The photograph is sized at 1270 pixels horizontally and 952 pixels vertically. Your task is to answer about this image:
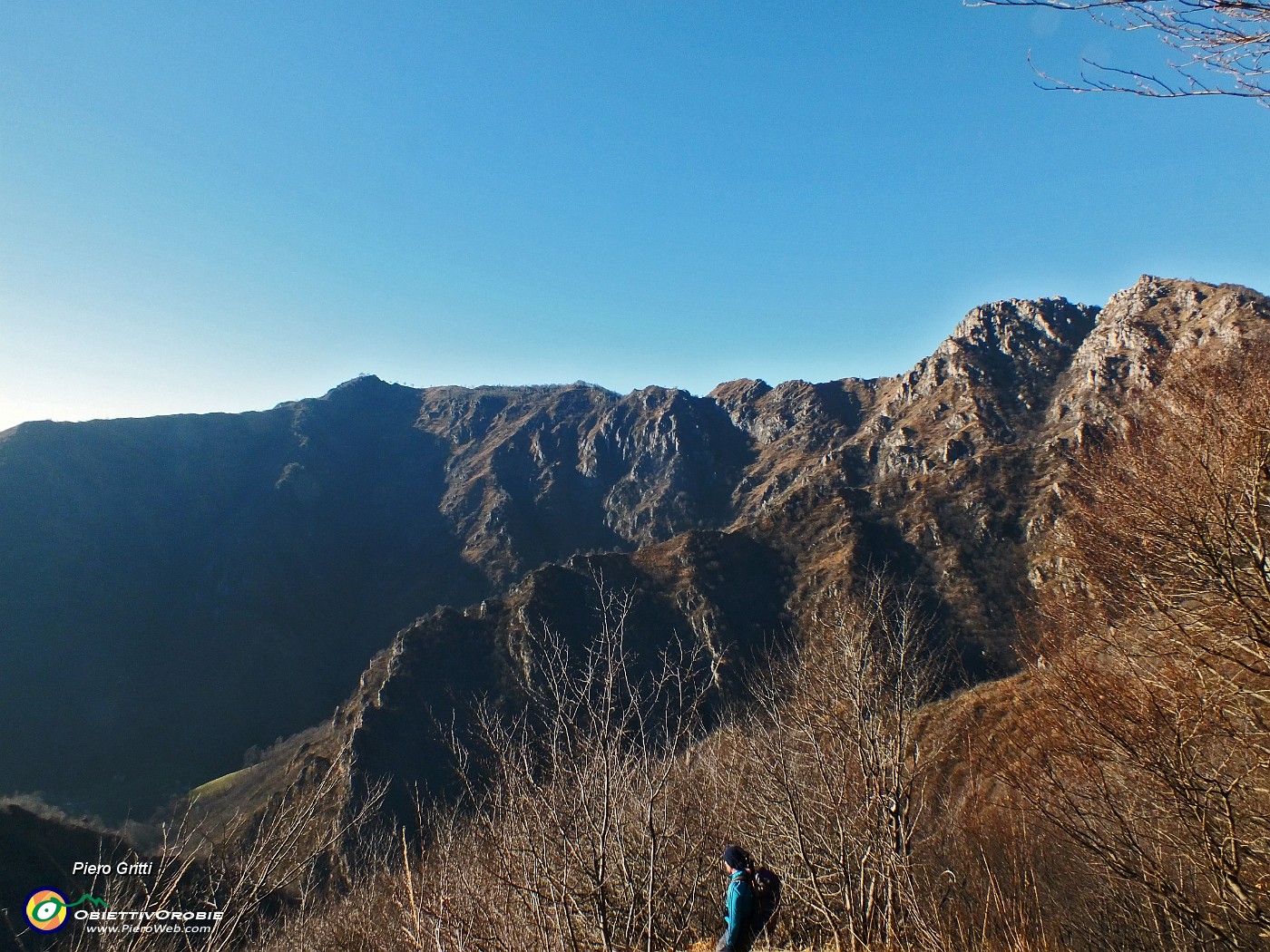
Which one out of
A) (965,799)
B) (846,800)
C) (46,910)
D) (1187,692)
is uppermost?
(1187,692)

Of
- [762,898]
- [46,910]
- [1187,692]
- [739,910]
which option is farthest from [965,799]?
[46,910]

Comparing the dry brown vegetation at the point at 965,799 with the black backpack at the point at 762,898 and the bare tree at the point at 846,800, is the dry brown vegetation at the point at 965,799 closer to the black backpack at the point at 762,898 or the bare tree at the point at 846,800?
the bare tree at the point at 846,800

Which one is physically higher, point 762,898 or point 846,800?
point 762,898

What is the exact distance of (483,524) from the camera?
117 metres

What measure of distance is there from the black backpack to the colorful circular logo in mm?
19396

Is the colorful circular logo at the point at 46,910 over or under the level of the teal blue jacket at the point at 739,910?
under

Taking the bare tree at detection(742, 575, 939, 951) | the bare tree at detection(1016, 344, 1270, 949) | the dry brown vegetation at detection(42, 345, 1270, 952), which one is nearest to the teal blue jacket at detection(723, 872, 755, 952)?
the dry brown vegetation at detection(42, 345, 1270, 952)

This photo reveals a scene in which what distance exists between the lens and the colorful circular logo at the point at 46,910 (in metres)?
18.7

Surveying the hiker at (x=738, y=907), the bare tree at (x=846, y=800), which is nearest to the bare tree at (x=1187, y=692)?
the bare tree at (x=846, y=800)

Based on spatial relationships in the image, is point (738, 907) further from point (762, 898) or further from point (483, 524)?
point (483, 524)

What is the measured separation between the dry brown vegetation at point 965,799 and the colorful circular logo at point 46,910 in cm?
733

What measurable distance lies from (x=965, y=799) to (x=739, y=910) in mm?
18724

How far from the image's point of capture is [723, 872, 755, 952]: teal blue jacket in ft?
19.2

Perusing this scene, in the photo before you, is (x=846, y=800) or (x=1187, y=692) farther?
(x=846, y=800)
